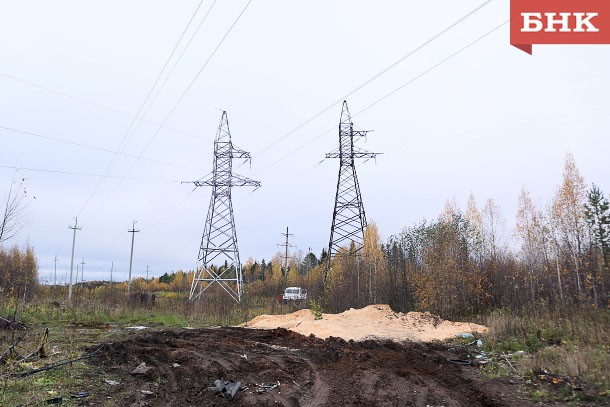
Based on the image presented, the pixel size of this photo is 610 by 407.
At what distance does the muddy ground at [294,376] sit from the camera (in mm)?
6727

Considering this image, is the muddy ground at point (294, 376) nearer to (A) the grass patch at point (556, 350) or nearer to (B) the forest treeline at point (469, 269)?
(A) the grass patch at point (556, 350)

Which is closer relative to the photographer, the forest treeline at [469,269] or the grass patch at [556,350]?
the grass patch at [556,350]

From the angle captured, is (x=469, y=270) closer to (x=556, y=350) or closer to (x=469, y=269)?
(x=469, y=269)

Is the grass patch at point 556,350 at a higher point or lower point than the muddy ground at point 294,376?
higher

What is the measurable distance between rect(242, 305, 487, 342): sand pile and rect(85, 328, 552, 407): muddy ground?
250 cm

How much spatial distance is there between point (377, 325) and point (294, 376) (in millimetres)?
8384

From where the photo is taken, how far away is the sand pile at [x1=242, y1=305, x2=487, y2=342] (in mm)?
14345

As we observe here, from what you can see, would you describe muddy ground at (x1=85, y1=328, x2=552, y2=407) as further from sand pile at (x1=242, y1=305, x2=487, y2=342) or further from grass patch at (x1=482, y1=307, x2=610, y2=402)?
sand pile at (x1=242, y1=305, x2=487, y2=342)

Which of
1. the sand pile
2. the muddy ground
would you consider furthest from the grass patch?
the sand pile

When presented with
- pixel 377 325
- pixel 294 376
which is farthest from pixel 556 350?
pixel 377 325

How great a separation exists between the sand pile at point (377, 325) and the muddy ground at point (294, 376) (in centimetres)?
250

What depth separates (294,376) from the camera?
8.12 meters

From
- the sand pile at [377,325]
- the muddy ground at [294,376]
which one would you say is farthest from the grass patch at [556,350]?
the sand pile at [377,325]

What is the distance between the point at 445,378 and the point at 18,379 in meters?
7.01
